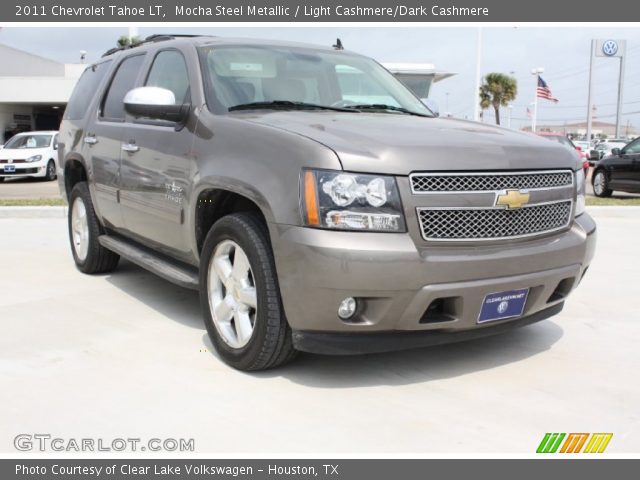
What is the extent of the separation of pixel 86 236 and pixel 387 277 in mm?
3787

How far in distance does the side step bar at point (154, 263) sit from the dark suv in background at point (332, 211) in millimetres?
22

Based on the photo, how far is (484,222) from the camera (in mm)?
3432

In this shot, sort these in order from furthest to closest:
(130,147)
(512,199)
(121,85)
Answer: (121,85), (130,147), (512,199)

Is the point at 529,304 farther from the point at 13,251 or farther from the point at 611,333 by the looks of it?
the point at 13,251

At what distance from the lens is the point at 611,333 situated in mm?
4570

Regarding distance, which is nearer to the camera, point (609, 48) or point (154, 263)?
point (154, 263)

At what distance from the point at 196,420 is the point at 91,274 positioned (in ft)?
11.4

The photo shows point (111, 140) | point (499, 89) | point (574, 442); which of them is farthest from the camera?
point (499, 89)

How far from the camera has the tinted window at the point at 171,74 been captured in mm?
4535

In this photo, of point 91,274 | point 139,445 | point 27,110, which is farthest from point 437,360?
point 27,110

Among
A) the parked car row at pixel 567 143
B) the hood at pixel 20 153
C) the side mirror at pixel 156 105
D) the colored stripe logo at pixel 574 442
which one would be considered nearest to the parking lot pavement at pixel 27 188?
the hood at pixel 20 153

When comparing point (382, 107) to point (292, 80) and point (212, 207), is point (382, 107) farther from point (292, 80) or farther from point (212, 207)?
point (212, 207)

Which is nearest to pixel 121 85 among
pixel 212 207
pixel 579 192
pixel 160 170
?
pixel 160 170

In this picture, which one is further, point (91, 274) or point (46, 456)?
point (91, 274)
